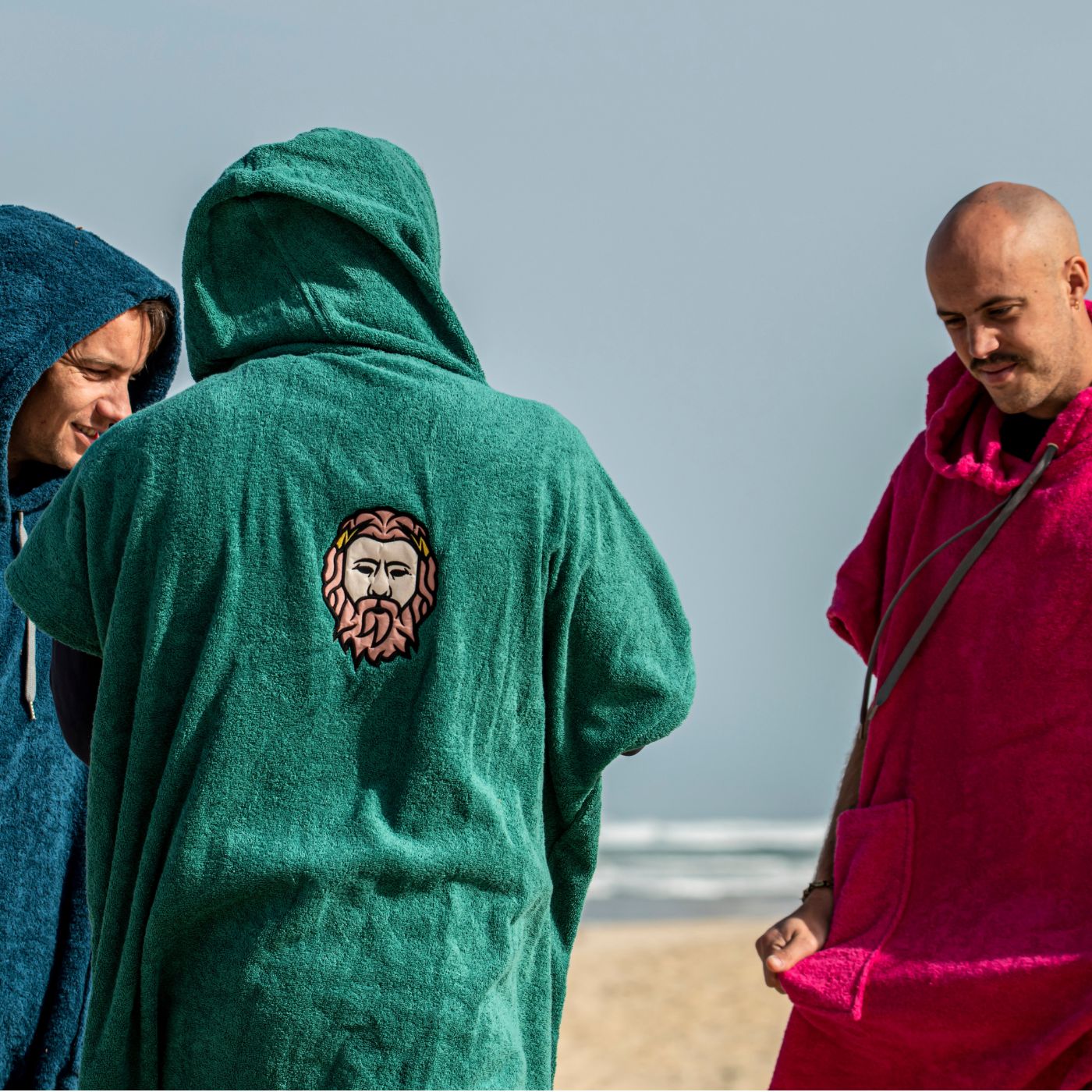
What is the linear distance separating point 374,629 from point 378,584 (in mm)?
67

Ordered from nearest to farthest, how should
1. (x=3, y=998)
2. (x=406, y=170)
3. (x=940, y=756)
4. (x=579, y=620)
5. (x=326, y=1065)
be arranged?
(x=326, y=1065) → (x=579, y=620) → (x=406, y=170) → (x=940, y=756) → (x=3, y=998)

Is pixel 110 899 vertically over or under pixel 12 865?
over

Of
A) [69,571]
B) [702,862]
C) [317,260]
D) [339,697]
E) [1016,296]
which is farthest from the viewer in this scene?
[702,862]

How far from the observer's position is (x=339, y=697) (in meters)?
2.51

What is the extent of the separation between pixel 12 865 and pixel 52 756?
0.24 metres

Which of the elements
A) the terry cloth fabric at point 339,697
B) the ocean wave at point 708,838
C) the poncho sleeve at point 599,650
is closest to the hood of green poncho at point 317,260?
the terry cloth fabric at point 339,697

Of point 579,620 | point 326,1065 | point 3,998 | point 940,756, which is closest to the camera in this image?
point 326,1065

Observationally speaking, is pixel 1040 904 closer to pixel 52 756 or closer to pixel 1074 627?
pixel 1074 627

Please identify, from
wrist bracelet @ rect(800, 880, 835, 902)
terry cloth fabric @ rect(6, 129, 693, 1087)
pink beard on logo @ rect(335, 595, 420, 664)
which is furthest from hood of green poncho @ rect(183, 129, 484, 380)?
wrist bracelet @ rect(800, 880, 835, 902)

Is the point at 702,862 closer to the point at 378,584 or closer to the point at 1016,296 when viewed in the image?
the point at 1016,296

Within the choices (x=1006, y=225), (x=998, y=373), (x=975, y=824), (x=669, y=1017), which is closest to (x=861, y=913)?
(x=975, y=824)

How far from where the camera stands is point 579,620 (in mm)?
2650

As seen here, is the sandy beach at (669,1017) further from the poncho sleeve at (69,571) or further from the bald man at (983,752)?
the poncho sleeve at (69,571)

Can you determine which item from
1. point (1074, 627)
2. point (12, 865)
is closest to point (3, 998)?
point (12, 865)
